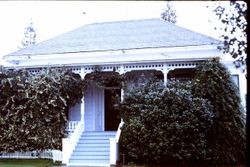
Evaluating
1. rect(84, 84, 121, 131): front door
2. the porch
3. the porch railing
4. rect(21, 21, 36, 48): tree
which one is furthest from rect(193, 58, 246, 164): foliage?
rect(21, 21, 36, 48): tree

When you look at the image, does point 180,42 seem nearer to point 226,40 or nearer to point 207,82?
point 207,82

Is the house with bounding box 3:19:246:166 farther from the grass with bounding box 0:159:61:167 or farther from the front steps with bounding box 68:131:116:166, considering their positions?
the grass with bounding box 0:159:61:167

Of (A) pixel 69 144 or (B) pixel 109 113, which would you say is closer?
(A) pixel 69 144

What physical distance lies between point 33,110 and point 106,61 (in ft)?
13.5

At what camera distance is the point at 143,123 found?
17.0 meters

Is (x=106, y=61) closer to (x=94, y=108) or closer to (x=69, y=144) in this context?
(x=94, y=108)

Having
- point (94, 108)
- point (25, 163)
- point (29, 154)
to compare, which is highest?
point (94, 108)

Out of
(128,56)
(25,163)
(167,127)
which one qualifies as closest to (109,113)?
(128,56)

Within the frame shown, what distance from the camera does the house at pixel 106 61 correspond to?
1873 cm

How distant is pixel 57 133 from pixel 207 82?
6.99 metres

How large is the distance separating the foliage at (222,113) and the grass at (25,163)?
6629 millimetres

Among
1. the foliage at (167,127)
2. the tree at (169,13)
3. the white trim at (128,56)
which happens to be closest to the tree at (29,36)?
the tree at (169,13)

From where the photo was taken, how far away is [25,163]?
1775cm

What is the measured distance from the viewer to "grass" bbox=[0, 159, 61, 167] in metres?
17.0
